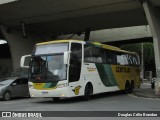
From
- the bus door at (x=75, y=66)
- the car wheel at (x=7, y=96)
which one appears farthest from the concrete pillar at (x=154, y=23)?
the car wheel at (x=7, y=96)

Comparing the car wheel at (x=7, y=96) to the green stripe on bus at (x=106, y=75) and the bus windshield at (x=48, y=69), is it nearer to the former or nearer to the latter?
the bus windshield at (x=48, y=69)

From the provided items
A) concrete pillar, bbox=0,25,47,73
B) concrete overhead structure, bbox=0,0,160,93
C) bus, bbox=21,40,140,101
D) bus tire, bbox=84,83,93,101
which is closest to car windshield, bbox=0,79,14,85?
bus, bbox=21,40,140,101

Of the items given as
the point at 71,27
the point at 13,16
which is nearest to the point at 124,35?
the point at 71,27

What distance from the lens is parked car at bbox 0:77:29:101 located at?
2194cm

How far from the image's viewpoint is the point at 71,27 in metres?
43.1

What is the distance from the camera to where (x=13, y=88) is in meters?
22.8

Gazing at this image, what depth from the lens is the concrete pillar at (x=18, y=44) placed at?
141 ft

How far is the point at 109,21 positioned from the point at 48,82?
2158 centimetres

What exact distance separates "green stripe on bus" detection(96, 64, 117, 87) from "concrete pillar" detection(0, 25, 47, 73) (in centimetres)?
2137

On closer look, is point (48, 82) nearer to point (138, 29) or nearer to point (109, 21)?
point (109, 21)

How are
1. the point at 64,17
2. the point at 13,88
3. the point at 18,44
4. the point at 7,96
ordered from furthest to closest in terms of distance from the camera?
the point at 18,44 < the point at 64,17 < the point at 13,88 < the point at 7,96

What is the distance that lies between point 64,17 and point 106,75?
46.6ft

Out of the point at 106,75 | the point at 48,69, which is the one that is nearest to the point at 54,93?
the point at 48,69

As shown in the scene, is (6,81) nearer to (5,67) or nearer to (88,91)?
(88,91)
